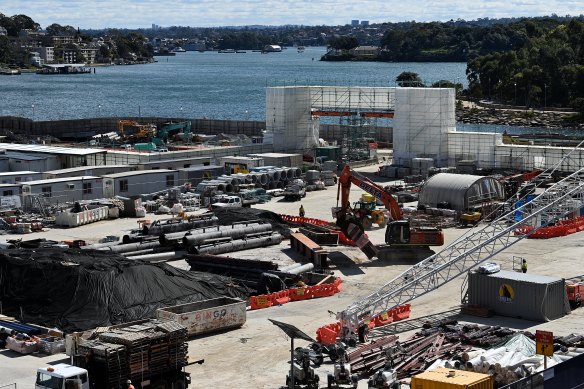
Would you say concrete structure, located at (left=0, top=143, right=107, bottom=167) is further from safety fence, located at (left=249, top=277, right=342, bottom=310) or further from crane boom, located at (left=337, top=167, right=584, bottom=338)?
crane boom, located at (left=337, top=167, right=584, bottom=338)

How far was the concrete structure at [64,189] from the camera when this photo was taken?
153ft

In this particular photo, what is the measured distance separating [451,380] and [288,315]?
904 cm

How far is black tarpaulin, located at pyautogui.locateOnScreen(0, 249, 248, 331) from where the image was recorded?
28109mm

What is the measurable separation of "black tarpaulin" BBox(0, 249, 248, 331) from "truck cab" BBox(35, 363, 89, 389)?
6.40 m

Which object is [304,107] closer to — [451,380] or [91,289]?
[91,289]

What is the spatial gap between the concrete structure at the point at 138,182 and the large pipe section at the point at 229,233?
430 inches

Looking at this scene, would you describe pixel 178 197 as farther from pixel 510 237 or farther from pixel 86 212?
pixel 510 237

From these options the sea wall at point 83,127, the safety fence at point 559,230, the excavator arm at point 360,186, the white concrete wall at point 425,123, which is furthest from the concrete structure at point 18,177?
the sea wall at point 83,127

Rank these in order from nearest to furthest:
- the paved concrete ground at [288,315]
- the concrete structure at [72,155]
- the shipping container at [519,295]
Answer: the paved concrete ground at [288,315] → the shipping container at [519,295] → the concrete structure at [72,155]

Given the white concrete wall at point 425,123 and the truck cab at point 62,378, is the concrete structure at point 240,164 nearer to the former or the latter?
the white concrete wall at point 425,123

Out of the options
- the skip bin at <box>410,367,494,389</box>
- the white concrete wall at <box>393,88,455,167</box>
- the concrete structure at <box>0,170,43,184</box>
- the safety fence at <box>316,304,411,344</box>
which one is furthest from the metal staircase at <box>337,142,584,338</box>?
the white concrete wall at <box>393,88,455,167</box>

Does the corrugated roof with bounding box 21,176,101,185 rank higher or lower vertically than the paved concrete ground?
higher

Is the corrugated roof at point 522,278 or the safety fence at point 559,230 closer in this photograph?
the corrugated roof at point 522,278

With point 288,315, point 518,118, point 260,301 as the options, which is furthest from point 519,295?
point 518,118
